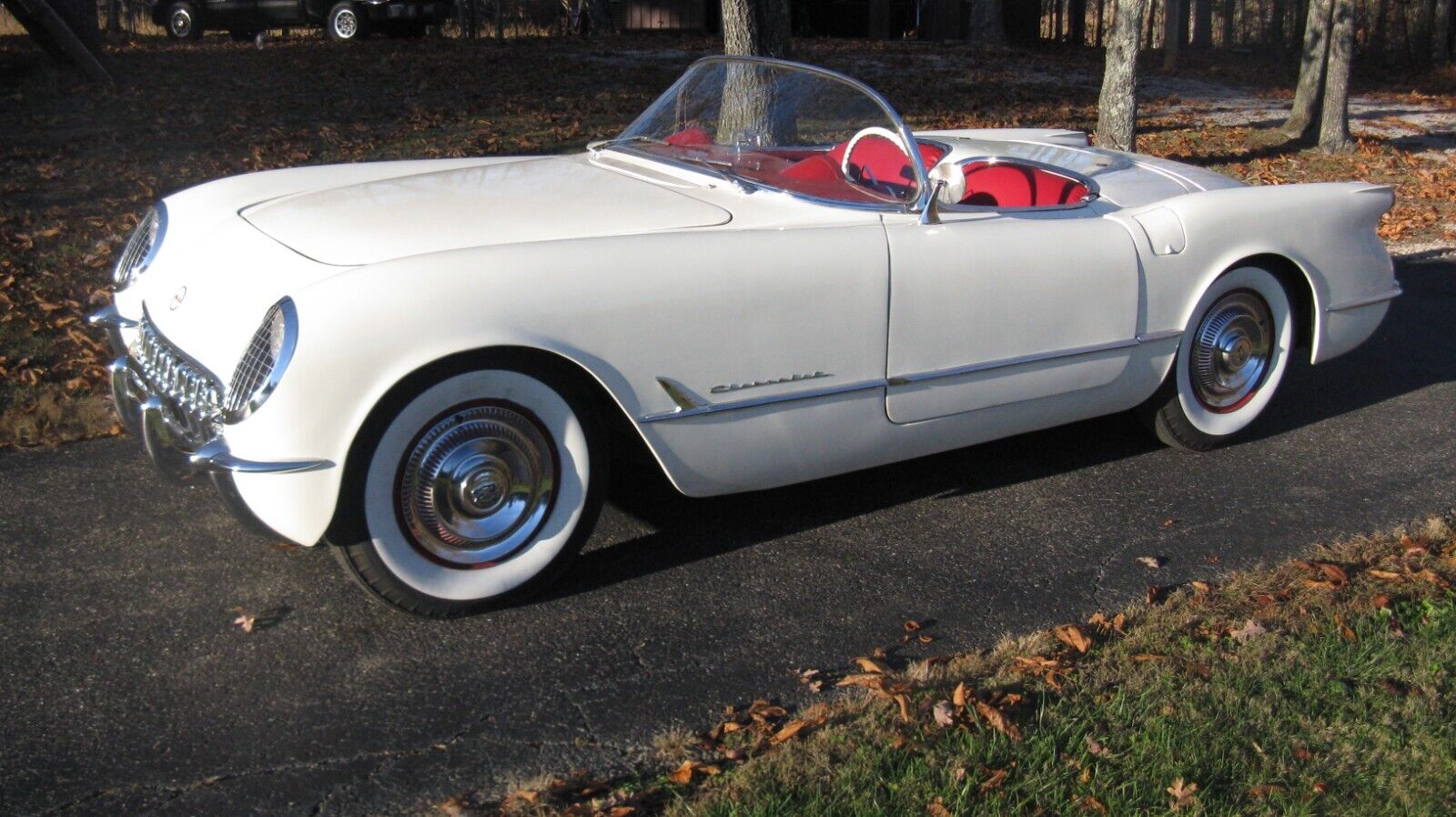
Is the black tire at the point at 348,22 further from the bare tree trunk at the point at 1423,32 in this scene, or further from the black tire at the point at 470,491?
the black tire at the point at 470,491

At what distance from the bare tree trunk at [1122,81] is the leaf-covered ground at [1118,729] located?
7.39 m

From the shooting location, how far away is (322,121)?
1117 centimetres

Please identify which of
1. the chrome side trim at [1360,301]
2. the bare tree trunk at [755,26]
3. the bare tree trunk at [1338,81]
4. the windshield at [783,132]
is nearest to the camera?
the windshield at [783,132]

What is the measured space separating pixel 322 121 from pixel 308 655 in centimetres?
867

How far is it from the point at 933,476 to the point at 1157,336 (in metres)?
0.90

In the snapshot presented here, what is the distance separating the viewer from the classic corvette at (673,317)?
10.8ft

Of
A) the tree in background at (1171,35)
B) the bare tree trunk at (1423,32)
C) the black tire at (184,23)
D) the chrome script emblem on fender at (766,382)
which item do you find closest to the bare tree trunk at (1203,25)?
the tree in background at (1171,35)

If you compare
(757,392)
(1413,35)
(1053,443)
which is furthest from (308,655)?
(1413,35)

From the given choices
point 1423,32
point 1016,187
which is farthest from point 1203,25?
point 1016,187

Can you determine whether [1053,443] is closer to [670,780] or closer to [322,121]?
[670,780]

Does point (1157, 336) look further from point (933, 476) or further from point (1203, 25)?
point (1203, 25)

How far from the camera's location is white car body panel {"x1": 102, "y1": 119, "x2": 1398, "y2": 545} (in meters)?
3.27

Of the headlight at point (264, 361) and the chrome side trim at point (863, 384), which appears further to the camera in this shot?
the chrome side trim at point (863, 384)

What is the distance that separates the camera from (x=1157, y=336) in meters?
4.61
